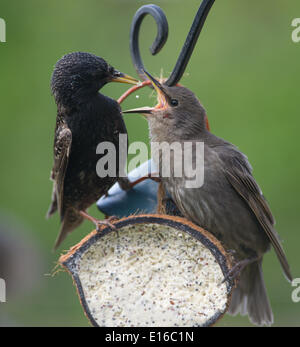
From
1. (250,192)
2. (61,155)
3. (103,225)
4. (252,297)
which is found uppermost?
(61,155)

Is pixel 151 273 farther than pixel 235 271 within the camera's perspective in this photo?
Yes

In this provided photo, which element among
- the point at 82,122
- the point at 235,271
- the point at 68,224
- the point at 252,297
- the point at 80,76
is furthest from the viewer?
the point at 68,224

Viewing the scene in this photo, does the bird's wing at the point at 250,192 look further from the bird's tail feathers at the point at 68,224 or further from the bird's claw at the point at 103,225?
the bird's tail feathers at the point at 68,224

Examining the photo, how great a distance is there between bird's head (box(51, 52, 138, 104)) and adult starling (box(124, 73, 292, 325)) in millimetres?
216

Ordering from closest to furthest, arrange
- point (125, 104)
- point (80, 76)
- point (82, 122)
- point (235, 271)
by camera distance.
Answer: point (235, 271) → point (80, 76) → point (82, 122) → point (125, 104)

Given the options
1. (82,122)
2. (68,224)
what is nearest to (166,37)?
(82,122)

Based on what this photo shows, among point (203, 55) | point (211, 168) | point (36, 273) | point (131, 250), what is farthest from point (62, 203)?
point (203, 55)

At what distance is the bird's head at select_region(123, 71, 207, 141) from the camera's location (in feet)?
11.4

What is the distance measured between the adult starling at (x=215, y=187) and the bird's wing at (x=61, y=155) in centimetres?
44

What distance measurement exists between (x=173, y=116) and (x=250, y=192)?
0.58m

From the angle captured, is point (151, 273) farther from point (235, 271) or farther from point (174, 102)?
point (174, 102)

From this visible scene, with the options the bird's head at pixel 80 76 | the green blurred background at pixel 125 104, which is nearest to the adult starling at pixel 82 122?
the bird's head at pixel 80 76

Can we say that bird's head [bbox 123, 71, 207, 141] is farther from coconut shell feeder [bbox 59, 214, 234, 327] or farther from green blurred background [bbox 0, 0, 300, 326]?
green blurred background [bbox 0, 0, 300, 326]

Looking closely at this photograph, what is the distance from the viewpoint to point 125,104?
648cm
